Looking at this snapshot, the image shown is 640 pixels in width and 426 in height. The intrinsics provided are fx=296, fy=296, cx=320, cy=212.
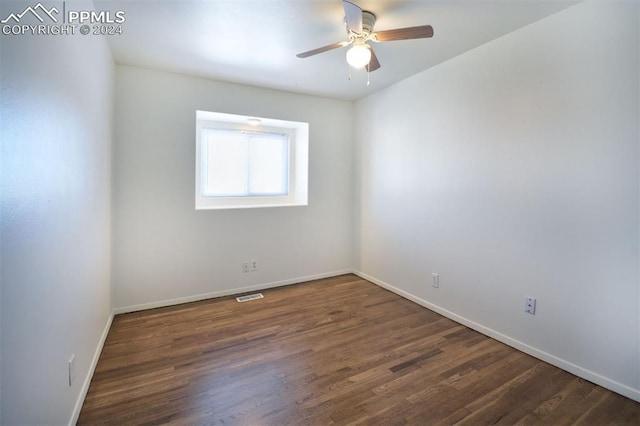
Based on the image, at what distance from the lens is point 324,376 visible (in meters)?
2.02

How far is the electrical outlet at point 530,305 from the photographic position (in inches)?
89.6

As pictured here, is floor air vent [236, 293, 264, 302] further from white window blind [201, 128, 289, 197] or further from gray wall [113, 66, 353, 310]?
white window blind [201, 128, 289, 197]

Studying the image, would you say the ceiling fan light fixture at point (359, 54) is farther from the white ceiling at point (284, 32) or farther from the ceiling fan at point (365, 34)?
the white ceiling at point (284, 32)

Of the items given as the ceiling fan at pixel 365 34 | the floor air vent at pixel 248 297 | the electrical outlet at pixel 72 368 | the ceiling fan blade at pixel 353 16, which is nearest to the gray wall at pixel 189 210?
the floor air vent at pixel 248 297

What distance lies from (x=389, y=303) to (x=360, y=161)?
1959mm

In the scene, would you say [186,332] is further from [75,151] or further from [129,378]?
[75,151]

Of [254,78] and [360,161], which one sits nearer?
[254,78]

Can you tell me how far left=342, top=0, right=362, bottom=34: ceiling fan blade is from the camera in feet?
5.43

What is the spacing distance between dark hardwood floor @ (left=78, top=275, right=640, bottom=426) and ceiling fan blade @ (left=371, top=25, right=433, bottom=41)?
226cm

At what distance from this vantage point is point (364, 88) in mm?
3697

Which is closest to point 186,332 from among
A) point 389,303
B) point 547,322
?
point 389,303

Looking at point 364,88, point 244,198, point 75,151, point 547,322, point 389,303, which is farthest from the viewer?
point 244,198

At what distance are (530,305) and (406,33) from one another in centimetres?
220

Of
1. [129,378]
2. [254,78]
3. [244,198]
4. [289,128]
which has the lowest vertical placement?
[129,378]
